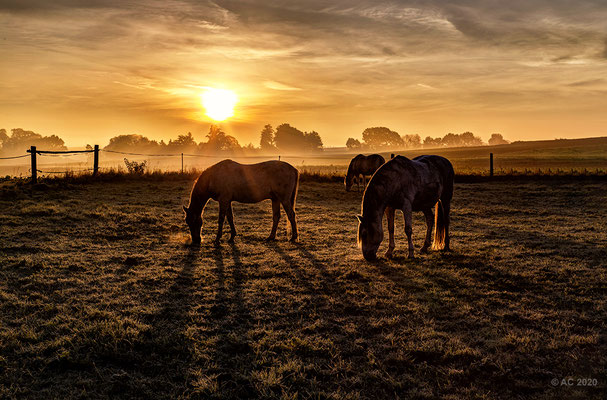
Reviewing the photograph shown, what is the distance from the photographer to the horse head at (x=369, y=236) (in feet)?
25.0

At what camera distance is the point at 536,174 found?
945 inches

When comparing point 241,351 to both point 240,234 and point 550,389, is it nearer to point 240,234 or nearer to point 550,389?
point 550,389

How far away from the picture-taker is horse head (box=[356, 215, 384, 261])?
7605mm

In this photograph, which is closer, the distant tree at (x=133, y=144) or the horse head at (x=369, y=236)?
the horse head at (x=369, y=236)

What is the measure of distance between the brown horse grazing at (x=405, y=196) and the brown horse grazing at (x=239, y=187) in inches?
115

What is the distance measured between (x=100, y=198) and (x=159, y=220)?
563 centimetres

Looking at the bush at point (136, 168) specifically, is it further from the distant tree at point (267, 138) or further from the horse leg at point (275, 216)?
the distant tree at point (267, 138)

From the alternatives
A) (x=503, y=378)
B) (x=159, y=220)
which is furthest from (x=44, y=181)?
(x=503, y=378)

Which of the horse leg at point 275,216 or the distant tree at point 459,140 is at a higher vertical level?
the distant tree at point 459,140

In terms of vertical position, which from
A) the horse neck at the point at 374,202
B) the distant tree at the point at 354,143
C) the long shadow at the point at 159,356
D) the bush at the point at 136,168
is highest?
the distant tree at the point at 354,143

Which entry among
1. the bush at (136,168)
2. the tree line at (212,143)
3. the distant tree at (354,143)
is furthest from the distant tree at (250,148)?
the bush at (136,168)

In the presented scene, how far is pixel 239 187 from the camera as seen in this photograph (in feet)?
33.1

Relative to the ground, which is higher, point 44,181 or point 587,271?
point 44,181

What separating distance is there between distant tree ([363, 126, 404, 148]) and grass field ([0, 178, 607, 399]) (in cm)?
15657
